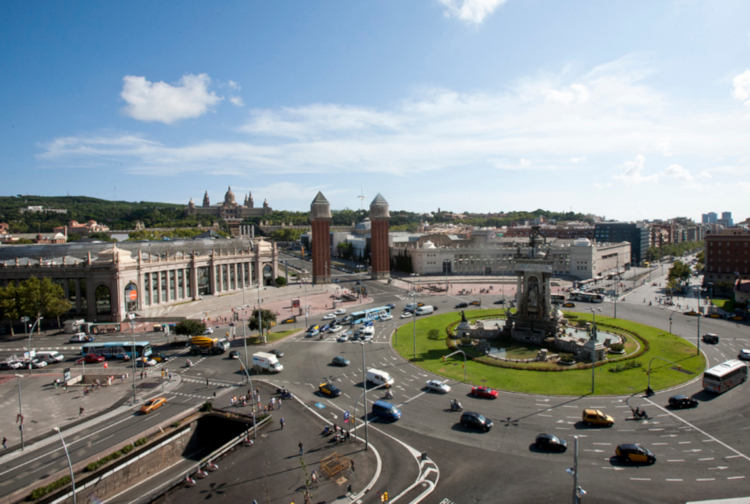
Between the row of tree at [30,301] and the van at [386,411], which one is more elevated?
the row of tree at [30,301]

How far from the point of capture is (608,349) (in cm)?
5366

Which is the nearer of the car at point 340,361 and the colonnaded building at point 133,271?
the car at point 340,361

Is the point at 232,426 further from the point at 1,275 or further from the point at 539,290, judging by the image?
the point at 1,275

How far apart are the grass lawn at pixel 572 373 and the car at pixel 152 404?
28709 mm

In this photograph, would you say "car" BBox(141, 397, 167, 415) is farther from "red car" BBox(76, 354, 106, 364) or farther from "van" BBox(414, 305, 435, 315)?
"van" BBox(414, 305, 435, 315)

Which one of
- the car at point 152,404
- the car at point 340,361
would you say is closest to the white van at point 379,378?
the car at point 340,361

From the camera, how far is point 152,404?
40.6m

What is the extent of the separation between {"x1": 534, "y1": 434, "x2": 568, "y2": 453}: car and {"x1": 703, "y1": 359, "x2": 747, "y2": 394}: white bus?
20.0 m

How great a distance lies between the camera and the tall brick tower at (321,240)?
126875 mm

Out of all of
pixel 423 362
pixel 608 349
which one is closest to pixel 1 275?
pixel 423 362

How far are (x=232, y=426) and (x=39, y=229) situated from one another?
223933 millimetres

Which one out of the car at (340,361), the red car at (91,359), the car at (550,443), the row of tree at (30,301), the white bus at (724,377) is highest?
the row of tree at (30,301)

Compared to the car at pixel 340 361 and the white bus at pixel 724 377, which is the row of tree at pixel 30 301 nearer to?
the car at pixel 340 361

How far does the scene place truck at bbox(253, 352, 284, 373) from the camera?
5006cm
